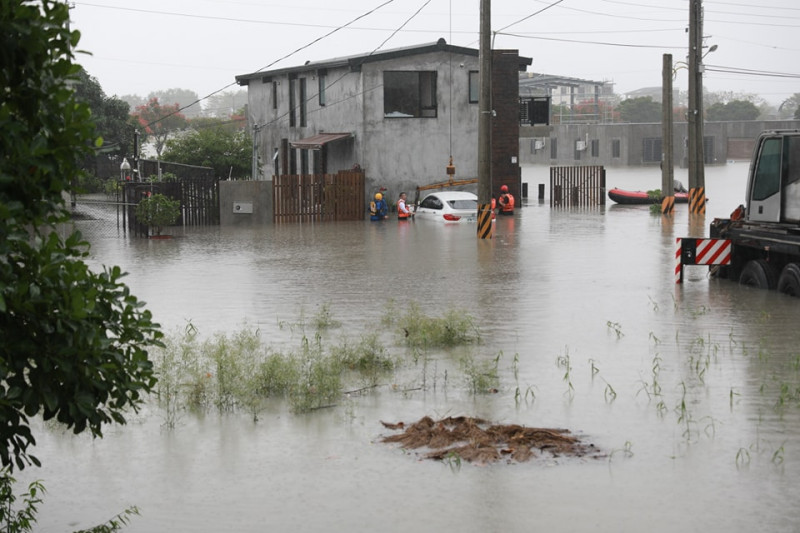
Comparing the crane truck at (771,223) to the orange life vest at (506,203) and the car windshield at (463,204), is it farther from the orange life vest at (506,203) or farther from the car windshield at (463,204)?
the orange life vest at (506,203)

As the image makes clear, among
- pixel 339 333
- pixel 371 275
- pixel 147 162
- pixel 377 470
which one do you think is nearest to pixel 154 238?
pixel 371 275

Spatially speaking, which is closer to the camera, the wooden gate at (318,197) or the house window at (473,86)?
the wooden gate at (318,197)

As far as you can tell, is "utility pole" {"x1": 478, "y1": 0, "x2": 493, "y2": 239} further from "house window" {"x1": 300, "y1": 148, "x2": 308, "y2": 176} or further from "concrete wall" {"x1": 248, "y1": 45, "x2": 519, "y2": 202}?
"house window" {"x1": 300, "y1": 148, "x2": 308, "y2": 176}

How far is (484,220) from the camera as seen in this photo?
Result: 104 ft

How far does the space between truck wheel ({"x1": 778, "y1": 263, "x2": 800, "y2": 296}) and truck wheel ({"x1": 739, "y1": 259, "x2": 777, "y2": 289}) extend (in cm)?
43

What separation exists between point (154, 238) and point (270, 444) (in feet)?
82.1

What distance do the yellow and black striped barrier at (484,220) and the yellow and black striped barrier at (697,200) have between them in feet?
47.0

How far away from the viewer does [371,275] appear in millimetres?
23250

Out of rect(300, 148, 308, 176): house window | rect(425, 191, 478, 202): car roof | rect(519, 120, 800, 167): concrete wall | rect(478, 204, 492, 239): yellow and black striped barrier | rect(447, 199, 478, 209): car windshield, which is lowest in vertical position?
rect(478, 204, 492, 239): yellow and black striped barrier

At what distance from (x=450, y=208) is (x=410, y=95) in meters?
7.91

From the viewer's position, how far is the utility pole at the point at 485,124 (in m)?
31.5

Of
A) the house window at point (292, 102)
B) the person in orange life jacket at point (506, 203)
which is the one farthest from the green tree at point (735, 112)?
the person in orange life jacket at point (506, 203)

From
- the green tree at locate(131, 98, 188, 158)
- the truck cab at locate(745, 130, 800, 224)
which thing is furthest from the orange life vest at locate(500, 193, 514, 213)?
the green tree at locate(131, 98, 188, 158)

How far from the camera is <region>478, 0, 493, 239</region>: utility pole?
3153 centimetres
